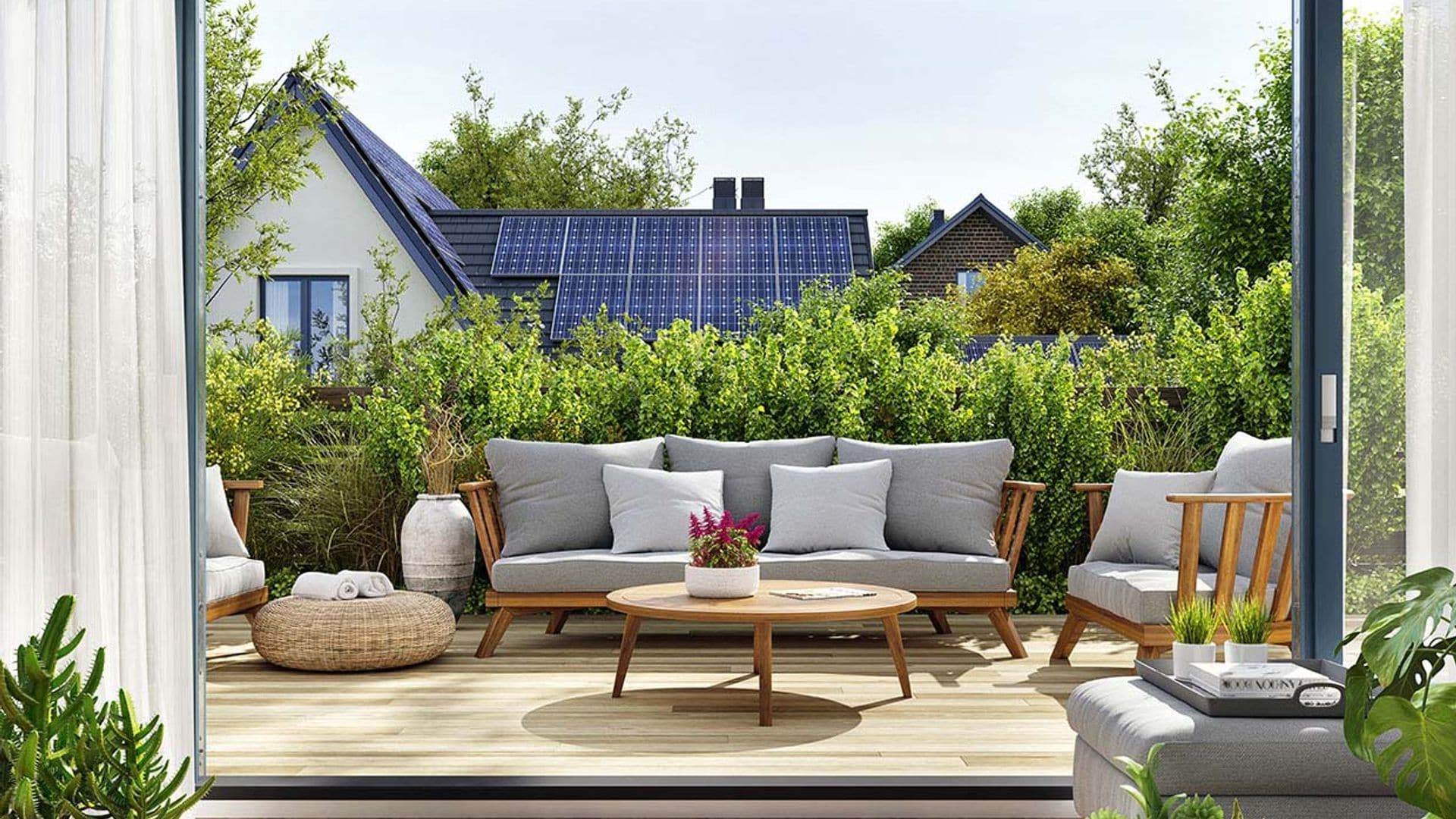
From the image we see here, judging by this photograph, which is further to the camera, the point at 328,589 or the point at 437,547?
the point at 437,547

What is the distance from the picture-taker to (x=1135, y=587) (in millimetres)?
4770

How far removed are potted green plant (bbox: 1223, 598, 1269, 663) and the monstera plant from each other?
1038 mm

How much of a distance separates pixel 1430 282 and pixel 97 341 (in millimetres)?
2862

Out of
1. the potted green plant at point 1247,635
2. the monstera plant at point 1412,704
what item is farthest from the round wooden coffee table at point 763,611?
the monstera plant at point 1412,704

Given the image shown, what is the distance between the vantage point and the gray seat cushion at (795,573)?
5.45 metres

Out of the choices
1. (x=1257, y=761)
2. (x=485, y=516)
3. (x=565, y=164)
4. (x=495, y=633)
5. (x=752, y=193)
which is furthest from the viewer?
(x=565, y=164)

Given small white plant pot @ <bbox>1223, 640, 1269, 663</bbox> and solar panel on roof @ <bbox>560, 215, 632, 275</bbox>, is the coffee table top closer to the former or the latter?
small white plant pot @ <bbox>1223, 640, 1269, 663</bbox>

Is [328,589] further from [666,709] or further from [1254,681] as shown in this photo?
[1254,681]

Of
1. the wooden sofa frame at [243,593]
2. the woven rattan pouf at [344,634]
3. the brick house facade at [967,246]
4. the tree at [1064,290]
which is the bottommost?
the woven rattan pouf at [344,634]

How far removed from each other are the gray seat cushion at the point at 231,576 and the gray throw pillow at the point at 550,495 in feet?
3.39

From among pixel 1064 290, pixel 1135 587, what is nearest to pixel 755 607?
pixel 1135 587

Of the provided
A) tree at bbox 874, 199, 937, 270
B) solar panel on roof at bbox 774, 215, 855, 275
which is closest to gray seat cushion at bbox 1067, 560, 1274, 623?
solar panel on roof at bbox 774, 215, 855, 275

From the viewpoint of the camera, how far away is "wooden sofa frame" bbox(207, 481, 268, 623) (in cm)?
517

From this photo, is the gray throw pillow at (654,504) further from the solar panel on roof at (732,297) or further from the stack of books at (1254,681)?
the solar panel on roof at (732,297)
